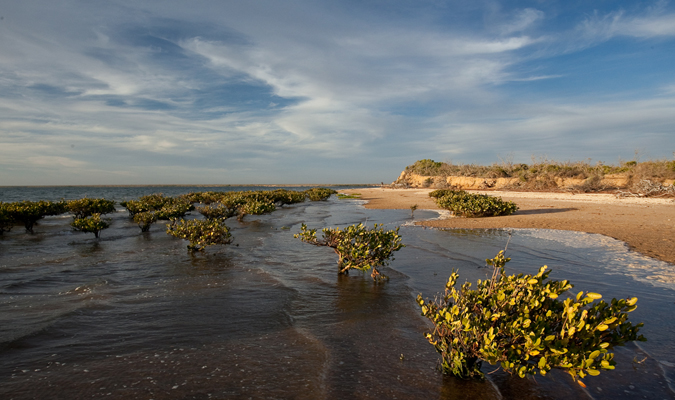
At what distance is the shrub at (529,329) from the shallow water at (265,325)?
624 millimetres

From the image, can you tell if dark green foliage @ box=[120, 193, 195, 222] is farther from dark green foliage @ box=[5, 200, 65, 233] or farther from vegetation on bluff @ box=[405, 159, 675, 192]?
vegetation on bluff @ box=[405, 159, 675, 192]

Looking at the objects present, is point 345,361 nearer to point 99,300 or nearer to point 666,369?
point 666,369

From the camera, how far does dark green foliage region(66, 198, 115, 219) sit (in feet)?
72.0

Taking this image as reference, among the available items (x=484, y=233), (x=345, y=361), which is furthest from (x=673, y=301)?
(x=484, y=233)

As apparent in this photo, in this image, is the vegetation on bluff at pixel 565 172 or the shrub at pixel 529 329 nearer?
the shrub at pixel 529 329

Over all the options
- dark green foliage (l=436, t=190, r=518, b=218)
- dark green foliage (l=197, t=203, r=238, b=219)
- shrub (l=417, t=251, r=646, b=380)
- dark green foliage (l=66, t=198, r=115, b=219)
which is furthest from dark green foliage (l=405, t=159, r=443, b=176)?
→ shrub (l=417, t=251, r=646, b=380)

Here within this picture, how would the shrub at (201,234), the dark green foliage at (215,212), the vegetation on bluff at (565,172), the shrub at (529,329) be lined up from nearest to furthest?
the shrub at (529,329) → the shrub at (201,234) → the dark green foliage at (215,212) → the vegetation on bluff at (565,172)

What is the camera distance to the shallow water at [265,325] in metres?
4.39

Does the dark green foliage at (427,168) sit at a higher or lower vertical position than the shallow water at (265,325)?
higher

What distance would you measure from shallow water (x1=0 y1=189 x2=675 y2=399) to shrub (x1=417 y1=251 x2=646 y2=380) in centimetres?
62

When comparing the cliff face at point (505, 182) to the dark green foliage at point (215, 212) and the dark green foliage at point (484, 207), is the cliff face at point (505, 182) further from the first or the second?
the dark green foliage at point (215, 212)

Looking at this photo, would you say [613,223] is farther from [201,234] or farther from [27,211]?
[27,211]

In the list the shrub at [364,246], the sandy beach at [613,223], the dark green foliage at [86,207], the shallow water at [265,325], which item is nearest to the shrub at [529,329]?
A: the shallow water at [265,325]

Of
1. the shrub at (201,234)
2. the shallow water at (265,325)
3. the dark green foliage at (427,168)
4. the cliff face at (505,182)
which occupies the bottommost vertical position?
the shallow water at (265,325)
